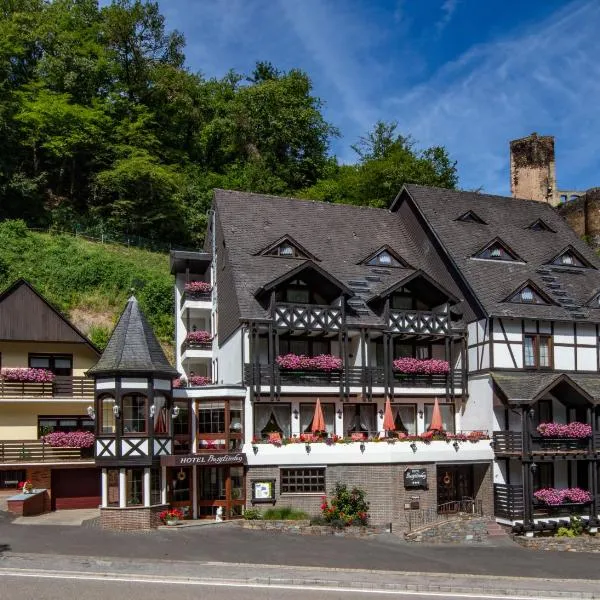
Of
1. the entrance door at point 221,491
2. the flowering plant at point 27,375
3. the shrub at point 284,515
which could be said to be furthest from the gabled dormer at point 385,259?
the flowering plant at point 27,375

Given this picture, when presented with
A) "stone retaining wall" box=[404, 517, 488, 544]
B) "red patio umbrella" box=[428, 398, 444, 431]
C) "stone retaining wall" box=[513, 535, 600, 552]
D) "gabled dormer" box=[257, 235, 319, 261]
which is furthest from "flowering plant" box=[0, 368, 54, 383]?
"stone retaining wall" box=[513, 535, 600, 552]

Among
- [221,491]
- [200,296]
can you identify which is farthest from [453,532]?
[200,296]

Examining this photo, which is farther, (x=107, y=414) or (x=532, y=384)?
(x=532, y=384)

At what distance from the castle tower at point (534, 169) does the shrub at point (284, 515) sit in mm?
43742

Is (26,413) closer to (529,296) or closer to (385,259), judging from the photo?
(385,259)

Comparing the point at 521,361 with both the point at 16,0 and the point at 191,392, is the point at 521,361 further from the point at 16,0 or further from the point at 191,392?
the point at 16,0

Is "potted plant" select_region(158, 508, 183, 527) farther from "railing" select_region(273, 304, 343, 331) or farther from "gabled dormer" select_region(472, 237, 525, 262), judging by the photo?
"gabled dormer" select_region(472, 237, 525, 262)

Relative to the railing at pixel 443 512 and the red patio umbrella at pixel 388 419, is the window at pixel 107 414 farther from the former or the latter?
the railing at pixel 443 512

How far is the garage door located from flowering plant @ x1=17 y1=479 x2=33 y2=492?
1124 mm

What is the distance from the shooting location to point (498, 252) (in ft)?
129

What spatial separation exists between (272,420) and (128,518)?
687cm

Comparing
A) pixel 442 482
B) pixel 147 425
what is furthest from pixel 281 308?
pixel 442 482

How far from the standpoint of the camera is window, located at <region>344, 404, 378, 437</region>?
34.5 metres

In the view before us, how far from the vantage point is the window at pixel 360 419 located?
3450 centimetres
